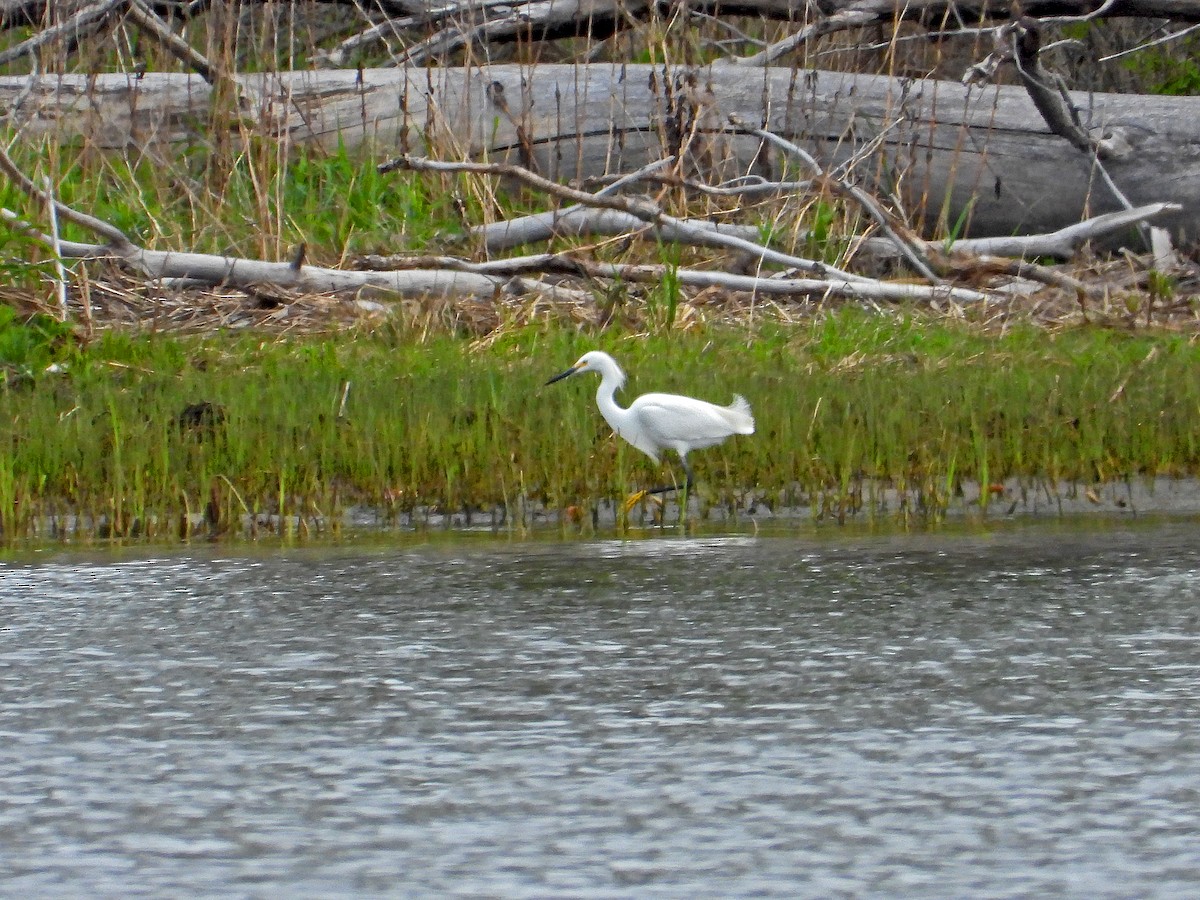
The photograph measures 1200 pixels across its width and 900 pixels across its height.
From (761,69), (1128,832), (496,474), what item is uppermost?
(761,69)

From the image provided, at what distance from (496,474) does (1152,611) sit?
221 cm

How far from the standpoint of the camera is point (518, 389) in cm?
678

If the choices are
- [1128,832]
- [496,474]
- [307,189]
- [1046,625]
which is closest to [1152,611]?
[1046,625]

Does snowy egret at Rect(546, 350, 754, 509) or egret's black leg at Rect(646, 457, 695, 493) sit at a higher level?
snowy egret at Rect(546, 350, 754, 509)

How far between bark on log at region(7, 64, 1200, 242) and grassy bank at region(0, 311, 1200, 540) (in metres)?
2.17

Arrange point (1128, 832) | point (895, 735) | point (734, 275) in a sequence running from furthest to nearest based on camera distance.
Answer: point (734, 275), point (895, 735), point (1128, 832)

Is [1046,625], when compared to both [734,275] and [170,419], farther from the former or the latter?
[734,275]

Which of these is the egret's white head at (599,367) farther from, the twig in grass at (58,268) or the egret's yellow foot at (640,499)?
the twig in grass at (58,268)

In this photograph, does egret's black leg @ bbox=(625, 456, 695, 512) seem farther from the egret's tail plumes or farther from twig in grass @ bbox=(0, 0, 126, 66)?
twig in grass @ bbox=(0, 0, 126, 66)

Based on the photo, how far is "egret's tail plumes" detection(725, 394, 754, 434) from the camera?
615cm

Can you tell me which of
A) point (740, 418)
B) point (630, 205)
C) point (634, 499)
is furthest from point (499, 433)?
point (630, 205)

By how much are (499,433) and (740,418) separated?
739 mm

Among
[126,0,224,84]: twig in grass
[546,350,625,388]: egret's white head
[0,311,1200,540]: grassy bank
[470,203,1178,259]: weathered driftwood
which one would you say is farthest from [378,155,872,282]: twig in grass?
[546,350,625,388]: egret's white head

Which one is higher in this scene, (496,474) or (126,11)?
(126,11)
